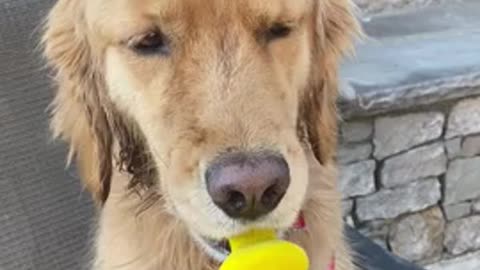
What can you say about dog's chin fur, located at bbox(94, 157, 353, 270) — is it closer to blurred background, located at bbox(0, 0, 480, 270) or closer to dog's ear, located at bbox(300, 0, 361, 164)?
dog's ear, located at bbox(300, 0, 361, 164)

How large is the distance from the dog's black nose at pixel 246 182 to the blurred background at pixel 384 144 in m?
1.37

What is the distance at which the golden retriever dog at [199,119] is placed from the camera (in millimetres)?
2457

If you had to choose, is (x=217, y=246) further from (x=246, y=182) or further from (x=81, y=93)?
(x=81, y=93)

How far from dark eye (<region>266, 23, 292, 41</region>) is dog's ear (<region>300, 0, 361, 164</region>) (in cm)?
22

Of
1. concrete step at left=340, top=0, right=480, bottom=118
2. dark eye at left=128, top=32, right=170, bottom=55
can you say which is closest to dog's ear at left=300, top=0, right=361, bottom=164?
dark eye at left=128, top=32, right=170, bottom=55

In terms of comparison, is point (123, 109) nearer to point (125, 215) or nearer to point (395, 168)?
point (125, 215)

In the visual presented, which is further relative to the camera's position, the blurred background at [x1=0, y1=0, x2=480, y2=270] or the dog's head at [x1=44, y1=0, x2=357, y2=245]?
the blurred background at [x1=0, y1=0, x2=480, y2=270]

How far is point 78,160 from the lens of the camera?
10.3ft

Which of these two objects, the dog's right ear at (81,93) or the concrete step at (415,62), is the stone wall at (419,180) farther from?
the dog's right ear at (81,93)

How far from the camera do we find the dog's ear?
9.82ft

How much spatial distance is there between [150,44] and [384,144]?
1.83m

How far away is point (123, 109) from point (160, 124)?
22 centimetres

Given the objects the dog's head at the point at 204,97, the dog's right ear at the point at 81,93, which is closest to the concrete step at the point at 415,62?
the dog's head at the point at 204,97

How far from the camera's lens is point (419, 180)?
177 inches
